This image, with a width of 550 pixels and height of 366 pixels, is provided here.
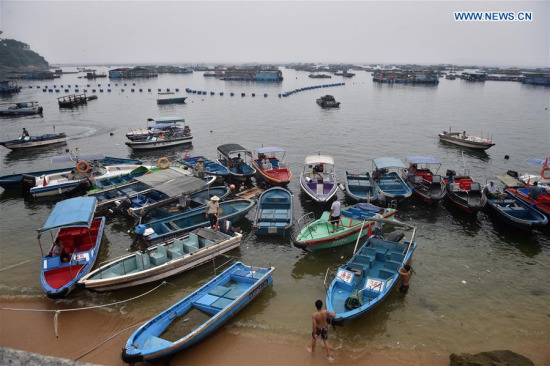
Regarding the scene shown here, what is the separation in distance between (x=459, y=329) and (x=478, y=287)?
3.36m

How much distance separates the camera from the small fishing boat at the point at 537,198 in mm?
20047

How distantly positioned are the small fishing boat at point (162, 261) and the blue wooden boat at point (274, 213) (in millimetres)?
1988

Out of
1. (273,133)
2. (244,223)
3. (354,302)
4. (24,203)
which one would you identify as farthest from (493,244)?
(273,133)

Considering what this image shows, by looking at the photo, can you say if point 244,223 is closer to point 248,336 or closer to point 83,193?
point 248,336

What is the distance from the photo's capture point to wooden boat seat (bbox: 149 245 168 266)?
14.6m

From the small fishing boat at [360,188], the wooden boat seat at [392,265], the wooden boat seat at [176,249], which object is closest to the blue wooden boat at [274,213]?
the wooden boat seat at [176,249]

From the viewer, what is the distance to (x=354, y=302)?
1176 cm

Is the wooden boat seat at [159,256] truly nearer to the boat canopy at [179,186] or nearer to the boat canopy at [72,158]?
the boat canopy at [179,186]


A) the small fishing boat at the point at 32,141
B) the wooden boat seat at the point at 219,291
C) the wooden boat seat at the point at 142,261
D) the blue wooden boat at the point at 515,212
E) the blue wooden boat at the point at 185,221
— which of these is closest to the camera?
the wooden boat seat at the point at 219,291

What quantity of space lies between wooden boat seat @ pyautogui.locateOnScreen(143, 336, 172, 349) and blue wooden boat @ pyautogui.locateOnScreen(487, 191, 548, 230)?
19.1 meters

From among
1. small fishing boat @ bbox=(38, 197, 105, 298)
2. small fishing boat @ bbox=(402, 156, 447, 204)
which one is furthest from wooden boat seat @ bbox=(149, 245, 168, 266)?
small fishing boat @ bbox=(402, 156, 447, 204)

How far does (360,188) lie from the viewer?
2383 centimetres

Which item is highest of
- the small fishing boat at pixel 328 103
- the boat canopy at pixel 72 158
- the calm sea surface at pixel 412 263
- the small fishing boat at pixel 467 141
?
the small fishing boat at pixel 328 103

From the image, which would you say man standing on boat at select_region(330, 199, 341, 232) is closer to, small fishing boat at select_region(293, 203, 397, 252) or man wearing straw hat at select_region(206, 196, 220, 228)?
small fishing boat at select_region(293, 203, 397, 252)
